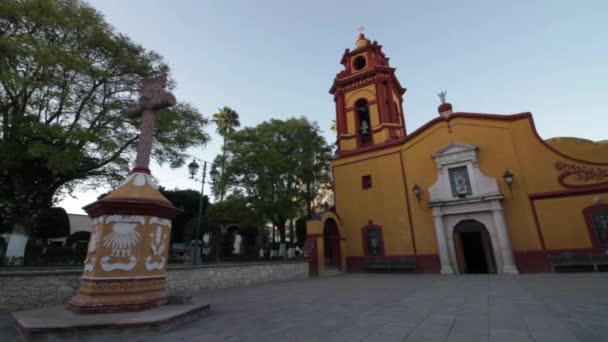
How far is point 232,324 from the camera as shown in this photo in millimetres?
4785

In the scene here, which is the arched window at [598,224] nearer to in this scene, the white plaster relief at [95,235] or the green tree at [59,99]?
the white plaster relief at [95,235]

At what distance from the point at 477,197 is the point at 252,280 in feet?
38.4

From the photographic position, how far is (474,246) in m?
16.8

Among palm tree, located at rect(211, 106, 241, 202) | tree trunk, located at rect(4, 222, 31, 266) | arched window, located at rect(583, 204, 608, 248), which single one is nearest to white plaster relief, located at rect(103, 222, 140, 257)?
tree trunk, located at rect(4, 222, 31, 266)

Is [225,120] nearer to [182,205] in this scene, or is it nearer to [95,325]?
[182,205]

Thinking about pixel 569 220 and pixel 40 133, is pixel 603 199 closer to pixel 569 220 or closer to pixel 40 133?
pixel 569 220

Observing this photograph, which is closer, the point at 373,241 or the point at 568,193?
the point at 568,193

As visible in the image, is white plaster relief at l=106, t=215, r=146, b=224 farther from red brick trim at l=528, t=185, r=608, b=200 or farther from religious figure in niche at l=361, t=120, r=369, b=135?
religious figure in niche at l=361, t=120, r=369, b=135

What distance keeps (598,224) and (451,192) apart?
218 inches

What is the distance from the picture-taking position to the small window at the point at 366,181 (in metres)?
17.5

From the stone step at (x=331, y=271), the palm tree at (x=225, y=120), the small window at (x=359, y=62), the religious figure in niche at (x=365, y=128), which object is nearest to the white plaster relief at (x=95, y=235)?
the stone step at (x=331, y=271)

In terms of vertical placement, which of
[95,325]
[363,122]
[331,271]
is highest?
[363,122]

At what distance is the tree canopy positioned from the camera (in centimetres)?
1867

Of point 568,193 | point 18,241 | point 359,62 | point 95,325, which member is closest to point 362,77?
point 359,62
